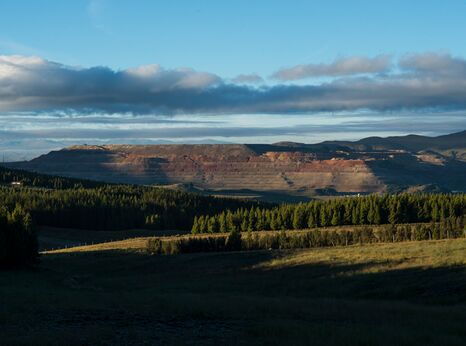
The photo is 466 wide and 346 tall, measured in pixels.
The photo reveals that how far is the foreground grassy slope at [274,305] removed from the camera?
863 inches

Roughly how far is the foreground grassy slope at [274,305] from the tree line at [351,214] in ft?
213

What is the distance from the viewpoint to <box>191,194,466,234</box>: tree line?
398 feet

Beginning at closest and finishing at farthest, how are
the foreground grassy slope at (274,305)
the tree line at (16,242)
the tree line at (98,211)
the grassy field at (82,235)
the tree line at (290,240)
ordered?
the foreground grassy slope at (274,305) → the tree line at (16,242) → the tree line at (290,240) → the grassy field at (82,235) → the tree line at (98,211)

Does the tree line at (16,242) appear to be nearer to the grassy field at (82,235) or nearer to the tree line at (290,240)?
the tree line at (290,240)

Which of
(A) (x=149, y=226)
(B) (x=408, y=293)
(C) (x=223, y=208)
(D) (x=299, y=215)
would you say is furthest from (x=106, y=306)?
(C) (x=223, y=208)

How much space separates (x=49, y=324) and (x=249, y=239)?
5877 centimetres

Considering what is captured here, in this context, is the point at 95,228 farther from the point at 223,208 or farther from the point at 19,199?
the point at 223,208

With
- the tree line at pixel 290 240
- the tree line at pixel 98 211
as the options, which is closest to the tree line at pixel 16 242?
the tree line at pixel 290 240

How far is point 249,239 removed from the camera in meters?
81.7

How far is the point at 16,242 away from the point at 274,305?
117 ft

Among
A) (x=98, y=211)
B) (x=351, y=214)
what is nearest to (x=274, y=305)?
(x=351, y=214)

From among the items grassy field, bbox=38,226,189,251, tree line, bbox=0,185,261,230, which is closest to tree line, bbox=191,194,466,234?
grassy field, bbox=38,226,189,251

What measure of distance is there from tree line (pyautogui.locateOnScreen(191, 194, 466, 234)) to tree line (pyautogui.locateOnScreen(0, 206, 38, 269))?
60.2 m

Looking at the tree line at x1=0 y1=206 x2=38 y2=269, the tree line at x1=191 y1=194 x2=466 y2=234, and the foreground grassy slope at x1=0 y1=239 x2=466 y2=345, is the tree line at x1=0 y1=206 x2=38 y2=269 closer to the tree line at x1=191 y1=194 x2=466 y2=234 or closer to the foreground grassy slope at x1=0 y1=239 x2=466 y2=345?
the foreground grassy slope at x1=0 y1=239 x2=466 y2=345
